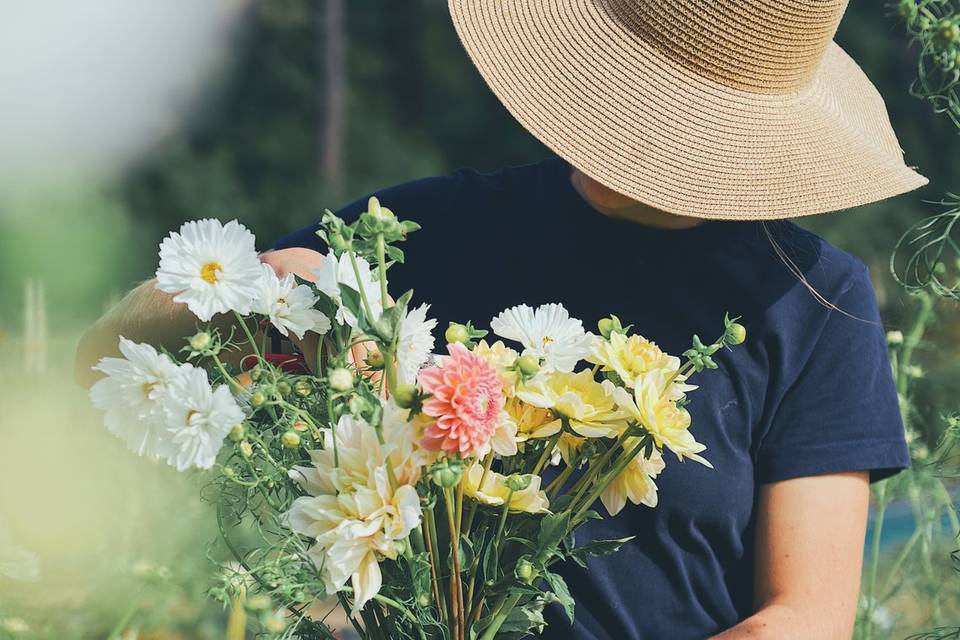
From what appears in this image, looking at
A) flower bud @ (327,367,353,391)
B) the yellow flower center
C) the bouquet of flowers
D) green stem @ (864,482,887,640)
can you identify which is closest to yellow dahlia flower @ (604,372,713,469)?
the bouquet of flowers

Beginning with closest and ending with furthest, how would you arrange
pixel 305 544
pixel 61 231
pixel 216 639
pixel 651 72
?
pixel 305 544 < pixel 651 72 < pixel 216 639 < pixel 61 231

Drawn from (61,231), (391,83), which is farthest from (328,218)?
(391,83)

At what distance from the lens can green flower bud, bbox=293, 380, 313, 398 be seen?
0.97 meters

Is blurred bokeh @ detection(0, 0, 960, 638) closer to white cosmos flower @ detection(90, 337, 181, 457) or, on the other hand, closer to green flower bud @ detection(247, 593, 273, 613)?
white cosmos flower @ detection(90, 337, 181, 457)

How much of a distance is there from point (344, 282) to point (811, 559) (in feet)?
2.18

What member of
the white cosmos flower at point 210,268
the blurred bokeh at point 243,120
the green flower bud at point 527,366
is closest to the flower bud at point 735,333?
the green flower bud at point 527,366

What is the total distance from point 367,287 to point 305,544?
0.25 m

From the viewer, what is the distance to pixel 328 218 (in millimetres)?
902

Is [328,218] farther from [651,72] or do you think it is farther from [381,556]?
[651,72]

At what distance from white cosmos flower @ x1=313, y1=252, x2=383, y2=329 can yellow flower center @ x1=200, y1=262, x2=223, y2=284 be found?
0.08 meters

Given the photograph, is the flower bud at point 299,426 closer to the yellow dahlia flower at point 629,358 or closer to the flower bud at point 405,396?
the flower bud at point 405,396

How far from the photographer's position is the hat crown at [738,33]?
1233mm

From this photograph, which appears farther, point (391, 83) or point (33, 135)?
point (391, 83)

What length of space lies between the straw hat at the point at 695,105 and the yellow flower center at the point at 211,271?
42 cm
